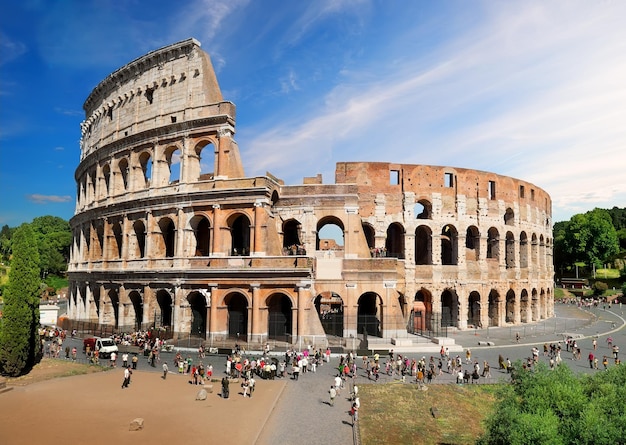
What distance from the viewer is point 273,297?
1233 inches

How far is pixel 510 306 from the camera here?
44469mm

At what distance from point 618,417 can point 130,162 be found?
36.5 meters

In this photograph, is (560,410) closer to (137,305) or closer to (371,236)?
(371,236)

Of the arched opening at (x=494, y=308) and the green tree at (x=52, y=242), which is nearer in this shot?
the arched opening at (x=494, y=308)

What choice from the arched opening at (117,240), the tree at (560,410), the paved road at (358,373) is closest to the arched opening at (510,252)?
the paved road at (358,373)

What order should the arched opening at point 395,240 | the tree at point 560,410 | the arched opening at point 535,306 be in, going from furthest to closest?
the arched opening at point 535,306, the arched opening at point 395,240, the tree at point 560,410

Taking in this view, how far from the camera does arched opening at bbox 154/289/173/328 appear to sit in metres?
33.7

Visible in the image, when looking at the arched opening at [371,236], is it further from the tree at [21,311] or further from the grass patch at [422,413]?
the tree at [21,311]

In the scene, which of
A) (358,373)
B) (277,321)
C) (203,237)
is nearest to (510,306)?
(277,321)

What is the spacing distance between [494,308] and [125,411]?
3693 cm

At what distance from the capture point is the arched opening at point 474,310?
135 ft

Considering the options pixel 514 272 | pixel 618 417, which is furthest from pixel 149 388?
pixel 514 272

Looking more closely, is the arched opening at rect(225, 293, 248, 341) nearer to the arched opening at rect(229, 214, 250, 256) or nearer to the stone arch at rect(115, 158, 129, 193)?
the arched opening at rect(229, 214, 250, 256)

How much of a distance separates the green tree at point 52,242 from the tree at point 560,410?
259 ft
